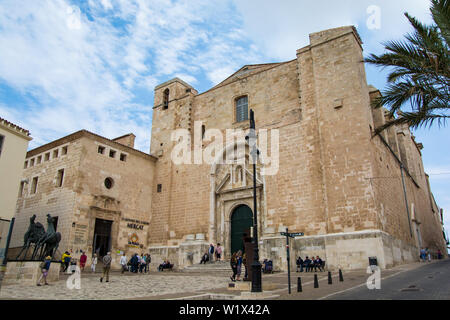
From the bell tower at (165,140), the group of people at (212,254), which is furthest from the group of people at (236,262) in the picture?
the bell tower at (165,140)

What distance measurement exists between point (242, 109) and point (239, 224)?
7.63 meters

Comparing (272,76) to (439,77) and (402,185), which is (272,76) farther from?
(439,77)

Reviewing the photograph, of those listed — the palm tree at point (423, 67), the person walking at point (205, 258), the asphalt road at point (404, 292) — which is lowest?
the asphalt road at point (404, 292)

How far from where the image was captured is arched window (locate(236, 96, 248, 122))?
2273 cm

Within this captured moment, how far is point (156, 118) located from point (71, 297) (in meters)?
19.4

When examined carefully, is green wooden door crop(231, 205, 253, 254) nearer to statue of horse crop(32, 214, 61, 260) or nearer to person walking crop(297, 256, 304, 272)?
person walking crop(297, 256, 304, 272)

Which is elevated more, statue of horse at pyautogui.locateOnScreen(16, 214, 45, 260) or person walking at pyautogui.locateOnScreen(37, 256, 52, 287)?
statue of horse at pyautogui.locateOnScreen(16, 214, 45, 260)

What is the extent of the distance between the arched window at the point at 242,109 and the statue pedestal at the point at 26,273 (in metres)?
14.0

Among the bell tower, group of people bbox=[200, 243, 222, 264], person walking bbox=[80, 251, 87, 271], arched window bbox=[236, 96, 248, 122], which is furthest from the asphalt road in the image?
the bell tower

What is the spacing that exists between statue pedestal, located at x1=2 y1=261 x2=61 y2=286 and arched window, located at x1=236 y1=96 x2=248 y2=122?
1397cm

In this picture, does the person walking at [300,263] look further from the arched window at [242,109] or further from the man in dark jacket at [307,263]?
the arched window at [242,109]

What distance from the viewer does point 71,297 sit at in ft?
28.9

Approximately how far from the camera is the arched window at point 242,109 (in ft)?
74.6

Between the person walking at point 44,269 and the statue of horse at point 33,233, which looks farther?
the statue of horse at point 33,233
